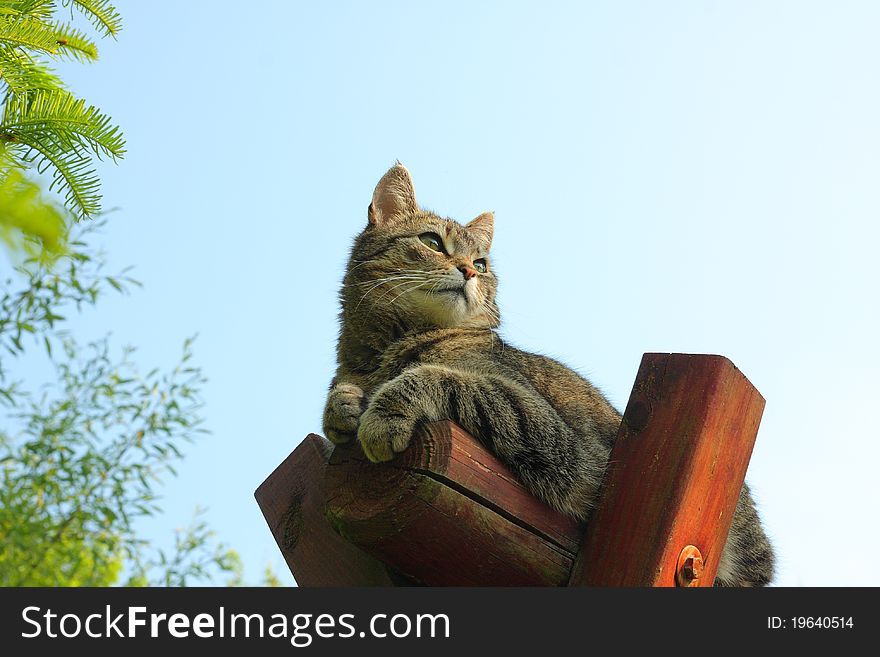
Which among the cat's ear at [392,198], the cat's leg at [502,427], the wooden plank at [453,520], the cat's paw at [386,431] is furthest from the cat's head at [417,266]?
the wooden plank at [453,520]

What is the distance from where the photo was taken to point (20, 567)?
4.47m

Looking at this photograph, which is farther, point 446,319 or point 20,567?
point 20,567

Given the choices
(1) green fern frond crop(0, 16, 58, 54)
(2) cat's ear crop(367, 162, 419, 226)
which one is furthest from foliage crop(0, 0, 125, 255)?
(2) cat's ear crop(367, 162, 419, 226)

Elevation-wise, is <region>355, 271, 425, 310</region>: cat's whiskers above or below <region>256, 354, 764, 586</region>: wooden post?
above

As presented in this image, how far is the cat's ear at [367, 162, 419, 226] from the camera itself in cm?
379

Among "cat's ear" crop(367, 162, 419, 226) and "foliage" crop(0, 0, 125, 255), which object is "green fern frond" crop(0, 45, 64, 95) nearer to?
"foliage" crop(0, 0, 125, 255)

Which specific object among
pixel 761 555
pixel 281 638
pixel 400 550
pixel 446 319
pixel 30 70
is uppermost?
pixel 446 319

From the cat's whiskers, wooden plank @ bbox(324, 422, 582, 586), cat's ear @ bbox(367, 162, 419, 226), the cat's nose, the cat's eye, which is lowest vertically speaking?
wooden plank @ bbox(324, 422, 582, 586)

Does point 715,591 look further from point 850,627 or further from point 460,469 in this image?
point 460,469

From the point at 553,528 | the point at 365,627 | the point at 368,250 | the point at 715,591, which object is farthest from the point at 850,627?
the point at 368,250

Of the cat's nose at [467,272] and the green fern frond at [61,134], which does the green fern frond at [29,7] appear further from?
the cat's nose at [467,272]

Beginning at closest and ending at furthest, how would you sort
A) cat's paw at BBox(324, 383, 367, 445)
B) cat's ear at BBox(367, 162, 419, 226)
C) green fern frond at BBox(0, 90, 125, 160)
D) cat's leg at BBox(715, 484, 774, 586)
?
green fern frond at BBox(0, 90, 125, 160) → cat's paw at BBox(324, 383, 367, 445) → cat's leg at BBox(715, 484, 774, 586) → cat's ear at BBox(367, 162, 419, 226)

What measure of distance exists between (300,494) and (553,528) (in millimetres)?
824

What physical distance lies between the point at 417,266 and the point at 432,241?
0.20m
